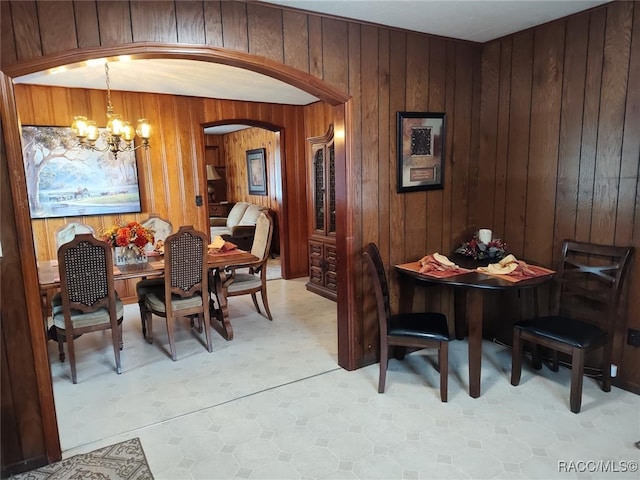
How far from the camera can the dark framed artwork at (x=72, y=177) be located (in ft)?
14.9

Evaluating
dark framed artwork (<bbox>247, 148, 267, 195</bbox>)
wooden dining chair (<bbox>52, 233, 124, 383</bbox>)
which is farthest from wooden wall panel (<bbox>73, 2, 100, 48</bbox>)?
dark framed artwork (<bbox>247, 148, 267, 195</bbox>)

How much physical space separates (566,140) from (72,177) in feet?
15.9

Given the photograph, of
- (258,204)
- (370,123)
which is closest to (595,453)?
(370,123)

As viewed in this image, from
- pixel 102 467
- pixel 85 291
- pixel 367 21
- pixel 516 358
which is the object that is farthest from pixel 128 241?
pixel 516 358

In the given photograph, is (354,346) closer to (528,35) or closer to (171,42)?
(171,42)

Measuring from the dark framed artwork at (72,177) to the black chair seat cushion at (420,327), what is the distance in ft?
11.9

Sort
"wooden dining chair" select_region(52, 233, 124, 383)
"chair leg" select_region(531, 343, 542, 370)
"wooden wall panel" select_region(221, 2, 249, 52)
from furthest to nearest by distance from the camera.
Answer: "chair leg" select_region(531, 343, 542, 370)
"wooden dining chair" select_region(52, 233, 124, 383)
"wooden wall panel" select_region(221, 2, 249, 52)

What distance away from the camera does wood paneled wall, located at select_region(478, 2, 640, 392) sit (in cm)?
274

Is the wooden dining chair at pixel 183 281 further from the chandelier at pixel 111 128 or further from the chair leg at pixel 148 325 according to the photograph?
the chandelier at pixel 111 128

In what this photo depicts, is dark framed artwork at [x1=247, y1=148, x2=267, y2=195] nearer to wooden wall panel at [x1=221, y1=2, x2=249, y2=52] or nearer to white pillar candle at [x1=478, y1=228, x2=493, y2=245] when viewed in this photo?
white pillar candle at [x1=478, y1=228, x2=493, y2=245]

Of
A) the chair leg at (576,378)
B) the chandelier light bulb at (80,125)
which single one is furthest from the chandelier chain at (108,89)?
the chair leg at (576,378)

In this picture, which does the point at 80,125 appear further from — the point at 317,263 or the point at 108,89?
the point at 317,263

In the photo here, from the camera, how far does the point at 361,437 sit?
242cm

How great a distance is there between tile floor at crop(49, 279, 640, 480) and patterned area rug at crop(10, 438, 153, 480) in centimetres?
7
